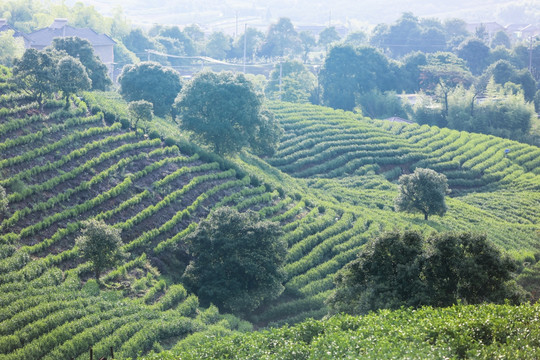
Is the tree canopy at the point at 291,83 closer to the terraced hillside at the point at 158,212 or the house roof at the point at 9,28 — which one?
the terraced hillside at the point at 158,212

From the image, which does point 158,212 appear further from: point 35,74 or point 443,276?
point 443,276

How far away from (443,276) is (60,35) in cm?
6925

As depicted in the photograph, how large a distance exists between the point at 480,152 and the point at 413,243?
122ft

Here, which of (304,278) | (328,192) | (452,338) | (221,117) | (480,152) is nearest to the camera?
(452,338)

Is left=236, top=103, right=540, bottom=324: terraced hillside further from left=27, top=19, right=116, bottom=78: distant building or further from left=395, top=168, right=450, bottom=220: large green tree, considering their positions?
left=27, top=19, right=116, bottom=78: distant building

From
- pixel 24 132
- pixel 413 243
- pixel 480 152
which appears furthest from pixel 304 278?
pixel 480 152

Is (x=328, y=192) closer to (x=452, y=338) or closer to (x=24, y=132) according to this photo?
(x=24, y=132)

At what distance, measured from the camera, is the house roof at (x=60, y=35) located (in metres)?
77.8

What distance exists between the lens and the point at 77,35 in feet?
267

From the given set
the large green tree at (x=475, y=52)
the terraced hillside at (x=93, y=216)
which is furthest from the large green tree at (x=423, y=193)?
the large green tree at (x=475, y=52)

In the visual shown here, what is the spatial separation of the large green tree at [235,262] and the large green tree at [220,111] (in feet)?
41.8

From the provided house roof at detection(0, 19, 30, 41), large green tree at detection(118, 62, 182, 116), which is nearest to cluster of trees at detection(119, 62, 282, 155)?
large green tree at detection(118, 62, 182, 116)

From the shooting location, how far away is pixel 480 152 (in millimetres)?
56375

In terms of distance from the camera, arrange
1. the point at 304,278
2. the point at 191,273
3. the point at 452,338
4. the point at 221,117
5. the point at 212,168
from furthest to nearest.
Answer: the point at 221,117 < the point at 212,168 < the point at 304,278 < the point at 191,273 < the point at 452,338
